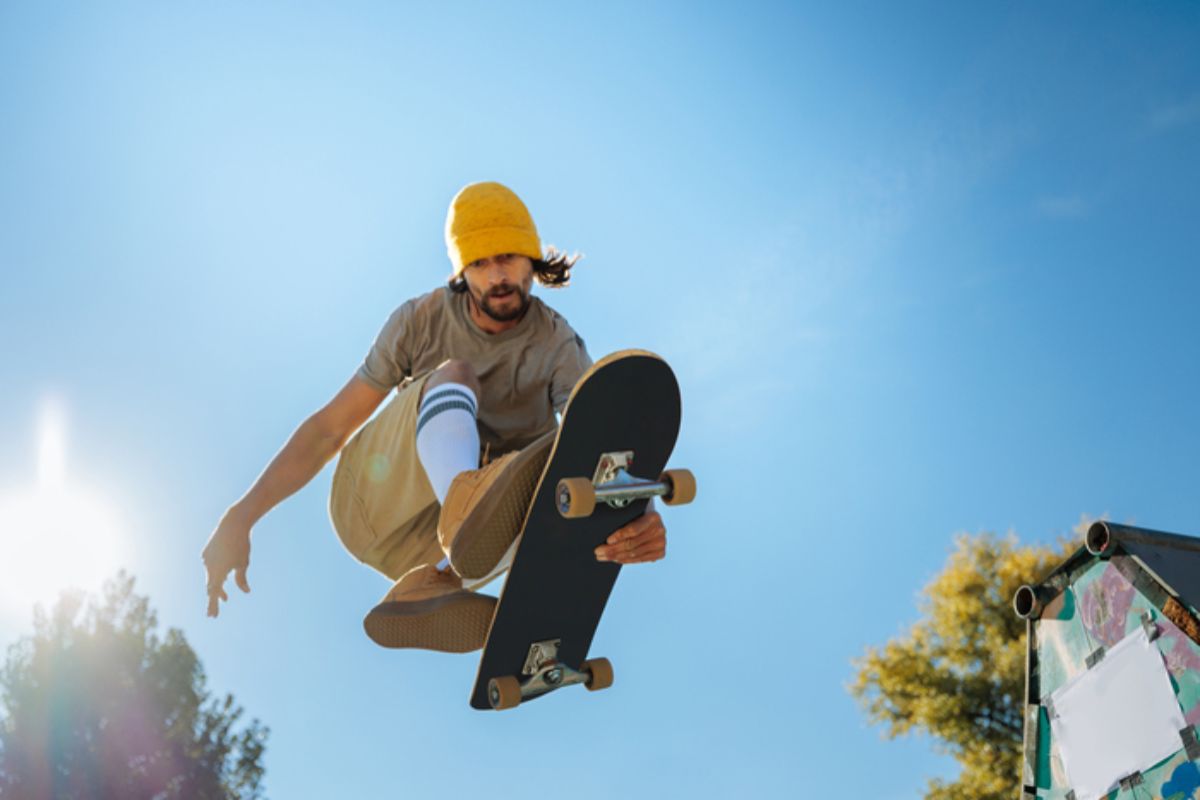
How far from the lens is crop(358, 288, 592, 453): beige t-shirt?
4.61m

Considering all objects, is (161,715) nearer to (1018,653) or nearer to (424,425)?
(1018,653)

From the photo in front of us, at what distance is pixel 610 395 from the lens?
11.2 feet

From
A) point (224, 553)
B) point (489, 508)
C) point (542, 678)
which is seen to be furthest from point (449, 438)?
point (224, 553)

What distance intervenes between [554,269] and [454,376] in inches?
43.2

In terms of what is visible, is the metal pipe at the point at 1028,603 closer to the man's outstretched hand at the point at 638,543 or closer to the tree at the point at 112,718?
the man's outstretched hand at the point at 638,543

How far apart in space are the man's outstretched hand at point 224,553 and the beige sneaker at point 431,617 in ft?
3.69

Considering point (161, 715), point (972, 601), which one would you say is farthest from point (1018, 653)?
point (161, 715)

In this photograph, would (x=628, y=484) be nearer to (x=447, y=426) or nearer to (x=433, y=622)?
(x=447, y=426)

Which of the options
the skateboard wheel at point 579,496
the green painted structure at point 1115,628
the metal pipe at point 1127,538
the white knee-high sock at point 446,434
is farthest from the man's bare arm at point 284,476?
the green painted structure at point 1115,628

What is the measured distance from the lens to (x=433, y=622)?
387 centimetres

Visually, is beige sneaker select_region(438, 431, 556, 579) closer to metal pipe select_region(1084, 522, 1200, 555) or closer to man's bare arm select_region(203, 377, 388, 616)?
man's bare arm select_region(203, 377, 388, 616)

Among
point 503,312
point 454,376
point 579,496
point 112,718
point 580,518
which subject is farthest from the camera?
point 112,718

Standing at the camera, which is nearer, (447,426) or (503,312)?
(447,426)

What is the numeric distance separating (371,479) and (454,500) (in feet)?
2.92
